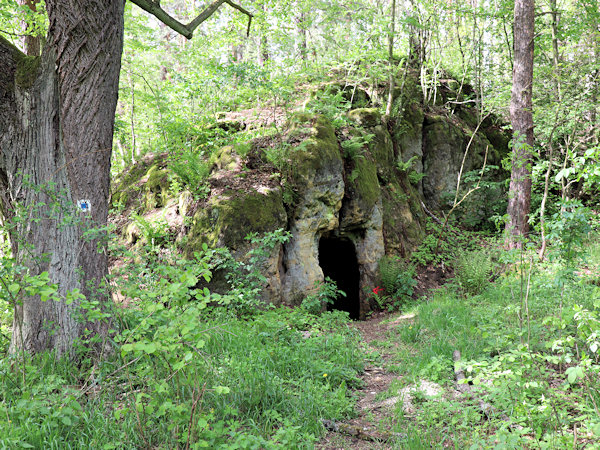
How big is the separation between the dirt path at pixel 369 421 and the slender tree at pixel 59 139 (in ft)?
9.06

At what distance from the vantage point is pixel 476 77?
43.6ft

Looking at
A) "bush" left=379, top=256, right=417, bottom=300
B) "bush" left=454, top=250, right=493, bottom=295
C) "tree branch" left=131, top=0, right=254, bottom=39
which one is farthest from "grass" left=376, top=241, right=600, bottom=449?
"tree branch" left=131, top=0, right=254, bottom=39

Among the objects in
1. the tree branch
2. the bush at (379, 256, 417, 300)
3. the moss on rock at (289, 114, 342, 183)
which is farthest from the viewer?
the bush at (379, 256, 417, 300)

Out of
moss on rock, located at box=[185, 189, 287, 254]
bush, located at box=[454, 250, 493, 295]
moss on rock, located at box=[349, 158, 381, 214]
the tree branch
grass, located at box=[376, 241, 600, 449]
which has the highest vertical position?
the tree branch

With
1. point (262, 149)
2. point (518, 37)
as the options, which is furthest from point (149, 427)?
point (518, 37)

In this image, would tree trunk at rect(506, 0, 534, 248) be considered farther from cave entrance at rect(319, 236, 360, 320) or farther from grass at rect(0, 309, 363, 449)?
grass at rect(0, 309, 363, 449)

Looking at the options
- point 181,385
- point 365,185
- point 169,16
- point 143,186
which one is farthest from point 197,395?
point 143,186

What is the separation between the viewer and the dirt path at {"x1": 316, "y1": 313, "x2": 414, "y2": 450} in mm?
3207

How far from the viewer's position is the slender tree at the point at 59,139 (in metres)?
4.07

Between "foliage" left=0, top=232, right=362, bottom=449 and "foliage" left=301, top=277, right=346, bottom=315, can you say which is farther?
"foliage" left=301, top=277, right=346, bottom=315

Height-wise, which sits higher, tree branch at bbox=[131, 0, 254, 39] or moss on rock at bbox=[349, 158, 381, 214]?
tree branch at bbox=[131, 0, 254, 39]

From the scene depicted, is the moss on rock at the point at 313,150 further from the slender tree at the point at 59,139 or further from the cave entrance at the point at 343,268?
the slender tree at the point at 59,139

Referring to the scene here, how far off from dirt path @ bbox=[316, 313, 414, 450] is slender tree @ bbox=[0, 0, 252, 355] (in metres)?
2.76

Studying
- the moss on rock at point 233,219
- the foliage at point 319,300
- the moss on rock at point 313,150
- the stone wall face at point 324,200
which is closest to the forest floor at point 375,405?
the foliage at point 319,300
